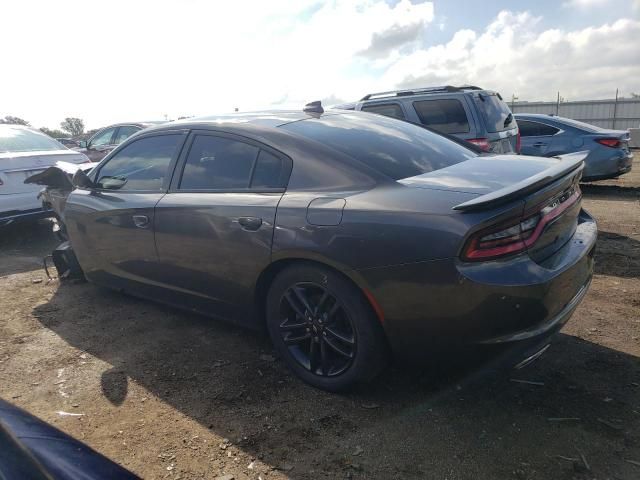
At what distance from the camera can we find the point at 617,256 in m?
4.94

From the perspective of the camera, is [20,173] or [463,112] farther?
[463,112]

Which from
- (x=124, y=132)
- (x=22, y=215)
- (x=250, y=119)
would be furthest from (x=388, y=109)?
(x=124, y=132)

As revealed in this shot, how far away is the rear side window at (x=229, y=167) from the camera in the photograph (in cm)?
297

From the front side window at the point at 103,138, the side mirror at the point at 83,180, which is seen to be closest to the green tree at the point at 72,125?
the front side window at the point at 103,138

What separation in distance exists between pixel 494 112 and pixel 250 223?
17.3 ft

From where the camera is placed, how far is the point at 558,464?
85.7 inches

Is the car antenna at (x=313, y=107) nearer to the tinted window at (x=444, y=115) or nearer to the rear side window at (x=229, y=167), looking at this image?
the rear side window at (x=229, y=167)

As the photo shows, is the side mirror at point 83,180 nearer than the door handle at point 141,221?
No

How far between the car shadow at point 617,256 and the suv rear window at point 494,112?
201cm

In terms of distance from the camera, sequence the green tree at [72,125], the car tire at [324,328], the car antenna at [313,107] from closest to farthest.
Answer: the car tire at [324,328] → the car antenna at [313,107] → the green tree at [72,125]

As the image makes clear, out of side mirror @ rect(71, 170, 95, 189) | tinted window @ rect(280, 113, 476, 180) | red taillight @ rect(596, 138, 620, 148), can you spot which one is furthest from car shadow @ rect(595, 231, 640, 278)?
side mirror @ rect(71, 170, 95, 189)

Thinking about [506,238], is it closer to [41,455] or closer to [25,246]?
[41,455]

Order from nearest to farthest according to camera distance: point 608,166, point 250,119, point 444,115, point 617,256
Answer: point 250,119
point 617,256
point 444,115
point 608,166

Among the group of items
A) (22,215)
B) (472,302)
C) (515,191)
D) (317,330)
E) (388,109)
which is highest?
(388,109)
